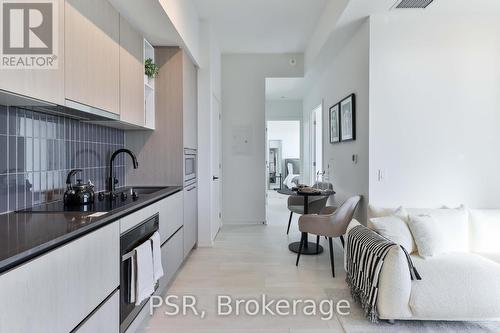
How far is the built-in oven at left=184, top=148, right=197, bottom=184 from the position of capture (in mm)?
3145

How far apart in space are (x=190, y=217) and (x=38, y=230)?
215 cm

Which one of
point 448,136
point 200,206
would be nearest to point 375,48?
point 448,136

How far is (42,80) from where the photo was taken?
141 centimetres

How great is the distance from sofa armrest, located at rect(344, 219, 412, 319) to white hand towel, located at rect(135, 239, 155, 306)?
5.07ft

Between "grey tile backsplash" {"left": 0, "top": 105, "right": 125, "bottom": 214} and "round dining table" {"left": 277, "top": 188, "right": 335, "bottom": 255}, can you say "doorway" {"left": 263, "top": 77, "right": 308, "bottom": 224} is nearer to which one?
"round dining table" {"left": 277, "top": 188, "right": 335, "bottom": 255}

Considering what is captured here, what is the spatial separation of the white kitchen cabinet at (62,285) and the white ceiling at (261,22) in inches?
120

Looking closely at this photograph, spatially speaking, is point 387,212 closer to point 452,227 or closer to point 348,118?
point 452,227

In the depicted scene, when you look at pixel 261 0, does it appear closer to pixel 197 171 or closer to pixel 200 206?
pixel 197 171

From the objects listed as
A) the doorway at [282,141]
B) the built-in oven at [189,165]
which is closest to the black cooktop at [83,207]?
the built-in oven at [189,165]

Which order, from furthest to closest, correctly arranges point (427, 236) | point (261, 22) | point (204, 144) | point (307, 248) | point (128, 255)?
point (261, 22) < point (204, 144) < point (307, 248) < point (427, 236) < point (128, 255)

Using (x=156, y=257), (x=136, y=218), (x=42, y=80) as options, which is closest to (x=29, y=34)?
(x=42, y=80)

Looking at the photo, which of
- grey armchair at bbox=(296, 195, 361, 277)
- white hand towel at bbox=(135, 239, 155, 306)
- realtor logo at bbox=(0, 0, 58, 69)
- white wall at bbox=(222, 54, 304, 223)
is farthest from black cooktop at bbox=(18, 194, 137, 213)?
white wall at bbox=(222, 54, 304, 223)

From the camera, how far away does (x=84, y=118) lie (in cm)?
215

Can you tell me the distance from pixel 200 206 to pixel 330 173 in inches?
80.1
